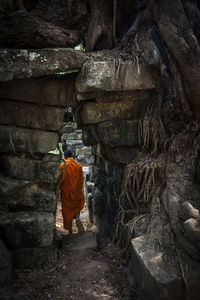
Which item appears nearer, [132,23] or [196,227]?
[196,227]

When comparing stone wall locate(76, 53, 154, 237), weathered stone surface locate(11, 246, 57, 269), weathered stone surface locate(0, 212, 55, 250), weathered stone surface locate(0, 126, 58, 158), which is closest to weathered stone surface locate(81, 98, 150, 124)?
stone wall locate(76, 53, 154, 237)

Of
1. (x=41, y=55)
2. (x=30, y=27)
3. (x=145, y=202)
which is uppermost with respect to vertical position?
(x=30, y=27)

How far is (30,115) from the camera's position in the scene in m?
3.27

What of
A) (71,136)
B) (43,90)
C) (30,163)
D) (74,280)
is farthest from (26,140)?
(71,136)

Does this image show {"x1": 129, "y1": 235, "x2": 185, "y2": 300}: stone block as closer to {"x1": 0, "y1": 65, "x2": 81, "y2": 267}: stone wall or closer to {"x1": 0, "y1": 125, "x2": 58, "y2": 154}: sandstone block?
{"x1": 0, "y1": 65, "x2": 81, "y2": 267}: stone wall

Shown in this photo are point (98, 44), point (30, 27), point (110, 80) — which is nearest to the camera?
point (30, 27)

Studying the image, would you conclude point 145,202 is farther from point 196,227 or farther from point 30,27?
point 30,27

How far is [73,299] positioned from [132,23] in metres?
4.04

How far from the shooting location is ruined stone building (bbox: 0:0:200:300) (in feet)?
8.89

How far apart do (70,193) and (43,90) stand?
2207mm

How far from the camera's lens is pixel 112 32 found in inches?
136

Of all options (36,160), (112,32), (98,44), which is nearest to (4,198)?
(36,160)

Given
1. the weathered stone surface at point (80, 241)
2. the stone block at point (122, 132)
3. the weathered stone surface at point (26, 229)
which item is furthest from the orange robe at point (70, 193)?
the stone block at point (122, 132)

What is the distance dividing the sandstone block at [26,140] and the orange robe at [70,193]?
3.67ft
